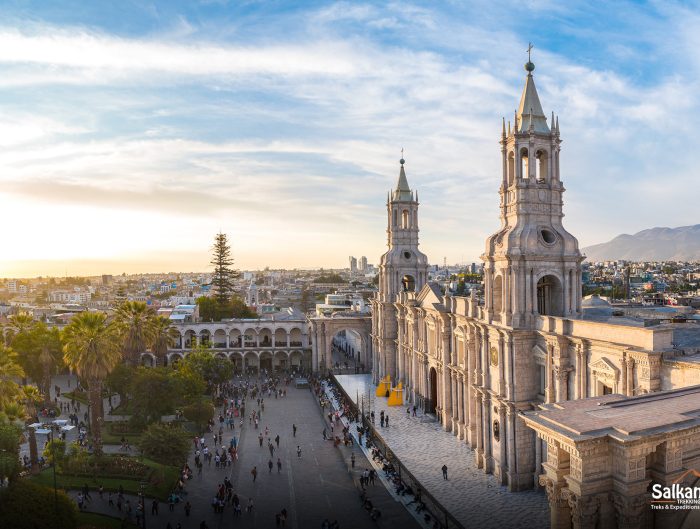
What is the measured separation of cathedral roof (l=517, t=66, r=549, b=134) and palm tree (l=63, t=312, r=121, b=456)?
2227 cm

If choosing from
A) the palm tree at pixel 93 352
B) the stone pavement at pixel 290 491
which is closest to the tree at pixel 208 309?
the stone pavement at pixel 290 491

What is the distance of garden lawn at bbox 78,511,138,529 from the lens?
20.3 meters

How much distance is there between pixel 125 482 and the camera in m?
25.2

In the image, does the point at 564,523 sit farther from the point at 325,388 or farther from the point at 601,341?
the point at 325,388

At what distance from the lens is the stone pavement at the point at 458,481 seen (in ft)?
70.4

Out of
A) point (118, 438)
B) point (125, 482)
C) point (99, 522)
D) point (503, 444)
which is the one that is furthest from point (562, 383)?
point (118, 438)

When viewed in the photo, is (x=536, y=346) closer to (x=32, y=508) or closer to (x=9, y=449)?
(x=32, y=508)

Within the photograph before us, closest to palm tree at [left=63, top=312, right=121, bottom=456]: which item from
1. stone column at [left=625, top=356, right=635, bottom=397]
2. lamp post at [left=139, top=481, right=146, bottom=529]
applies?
lamp post at [left=139, top=481, right=146, bottom=529]

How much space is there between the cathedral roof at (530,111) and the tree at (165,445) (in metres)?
20.6

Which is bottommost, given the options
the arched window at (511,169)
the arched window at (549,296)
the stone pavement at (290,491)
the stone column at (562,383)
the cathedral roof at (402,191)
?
the stone pavement at (290,491)

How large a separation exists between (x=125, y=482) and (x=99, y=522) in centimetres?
416

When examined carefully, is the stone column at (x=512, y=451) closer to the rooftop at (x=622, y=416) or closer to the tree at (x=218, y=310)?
the rooftop at (x=622, y=416)

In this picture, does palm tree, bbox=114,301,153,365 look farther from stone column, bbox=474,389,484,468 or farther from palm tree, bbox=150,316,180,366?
stone column, bbox=474,389,484,468

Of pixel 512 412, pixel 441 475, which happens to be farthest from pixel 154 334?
pixel 512 412
